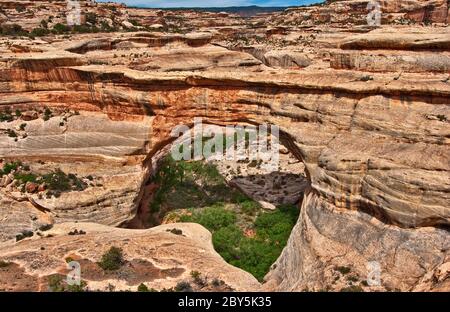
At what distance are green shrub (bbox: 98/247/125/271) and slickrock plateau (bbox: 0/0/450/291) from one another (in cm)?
40

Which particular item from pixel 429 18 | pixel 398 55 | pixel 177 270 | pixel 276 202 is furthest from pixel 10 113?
pixel 429 18

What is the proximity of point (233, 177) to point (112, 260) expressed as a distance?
15.6 m

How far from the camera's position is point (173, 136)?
87.0 feet

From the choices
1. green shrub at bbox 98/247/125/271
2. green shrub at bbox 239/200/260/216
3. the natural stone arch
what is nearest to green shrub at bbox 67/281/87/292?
green shrub at bbox 98/247/125/271

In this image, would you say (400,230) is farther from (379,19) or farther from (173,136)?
(379,19)

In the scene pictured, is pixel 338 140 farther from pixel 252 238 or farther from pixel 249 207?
pixel 249 207

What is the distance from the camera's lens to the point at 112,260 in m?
19.1

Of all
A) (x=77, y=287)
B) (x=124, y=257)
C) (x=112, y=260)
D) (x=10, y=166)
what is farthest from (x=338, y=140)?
(x=10, y=166)

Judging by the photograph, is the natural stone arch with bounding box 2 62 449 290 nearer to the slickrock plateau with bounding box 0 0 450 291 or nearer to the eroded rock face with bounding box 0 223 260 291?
the slickrock plateau with bounding box 0 0 450 291

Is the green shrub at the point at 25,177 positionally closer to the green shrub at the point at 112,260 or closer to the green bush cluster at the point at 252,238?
the green shrub at the point at 112,260

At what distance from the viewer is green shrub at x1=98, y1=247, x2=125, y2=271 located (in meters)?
18.8

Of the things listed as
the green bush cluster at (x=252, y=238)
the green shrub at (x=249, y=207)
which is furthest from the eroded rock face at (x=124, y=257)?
the green shrub at (x=249, y=207)

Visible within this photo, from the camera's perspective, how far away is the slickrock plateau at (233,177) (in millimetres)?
16609
